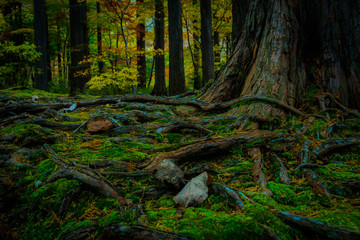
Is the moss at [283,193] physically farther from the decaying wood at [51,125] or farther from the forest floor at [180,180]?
the decaying wood at [51,125]

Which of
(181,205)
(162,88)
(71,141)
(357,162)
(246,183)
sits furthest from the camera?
(162,88)

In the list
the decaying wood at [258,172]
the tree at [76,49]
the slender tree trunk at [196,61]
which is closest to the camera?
the decaying wood at [258,172]

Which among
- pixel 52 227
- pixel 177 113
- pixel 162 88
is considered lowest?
pixel 52 227

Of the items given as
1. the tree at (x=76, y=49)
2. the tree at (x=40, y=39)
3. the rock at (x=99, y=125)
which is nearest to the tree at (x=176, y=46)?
the rock at (x=99, y=125)

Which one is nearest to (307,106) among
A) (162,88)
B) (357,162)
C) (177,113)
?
(357,162)

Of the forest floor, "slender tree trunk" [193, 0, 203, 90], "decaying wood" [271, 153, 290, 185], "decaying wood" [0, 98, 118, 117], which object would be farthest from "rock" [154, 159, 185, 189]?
"slender tree trunk" [193, 0, 203, 90]

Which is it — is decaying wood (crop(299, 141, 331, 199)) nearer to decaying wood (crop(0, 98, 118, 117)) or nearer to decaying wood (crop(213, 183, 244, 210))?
decaying wood (crop(213, 183, 244, 210))

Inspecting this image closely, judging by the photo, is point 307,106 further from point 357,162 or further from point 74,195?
point 74,195

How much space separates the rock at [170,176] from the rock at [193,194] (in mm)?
79

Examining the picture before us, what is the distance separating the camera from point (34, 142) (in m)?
2.51

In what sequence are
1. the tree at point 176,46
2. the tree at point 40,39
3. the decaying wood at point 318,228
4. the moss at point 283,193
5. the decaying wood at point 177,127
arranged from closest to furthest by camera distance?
1. the decaying wood at point 318,228
2. the moss at point 283,193
3. the decaying wood at point 177,127
4. the tree at point 176,46
5. the tree at point 40,39

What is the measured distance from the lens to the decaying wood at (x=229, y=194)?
4.65ft

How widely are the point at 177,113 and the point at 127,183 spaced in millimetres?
2236

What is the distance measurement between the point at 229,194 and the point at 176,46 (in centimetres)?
771
